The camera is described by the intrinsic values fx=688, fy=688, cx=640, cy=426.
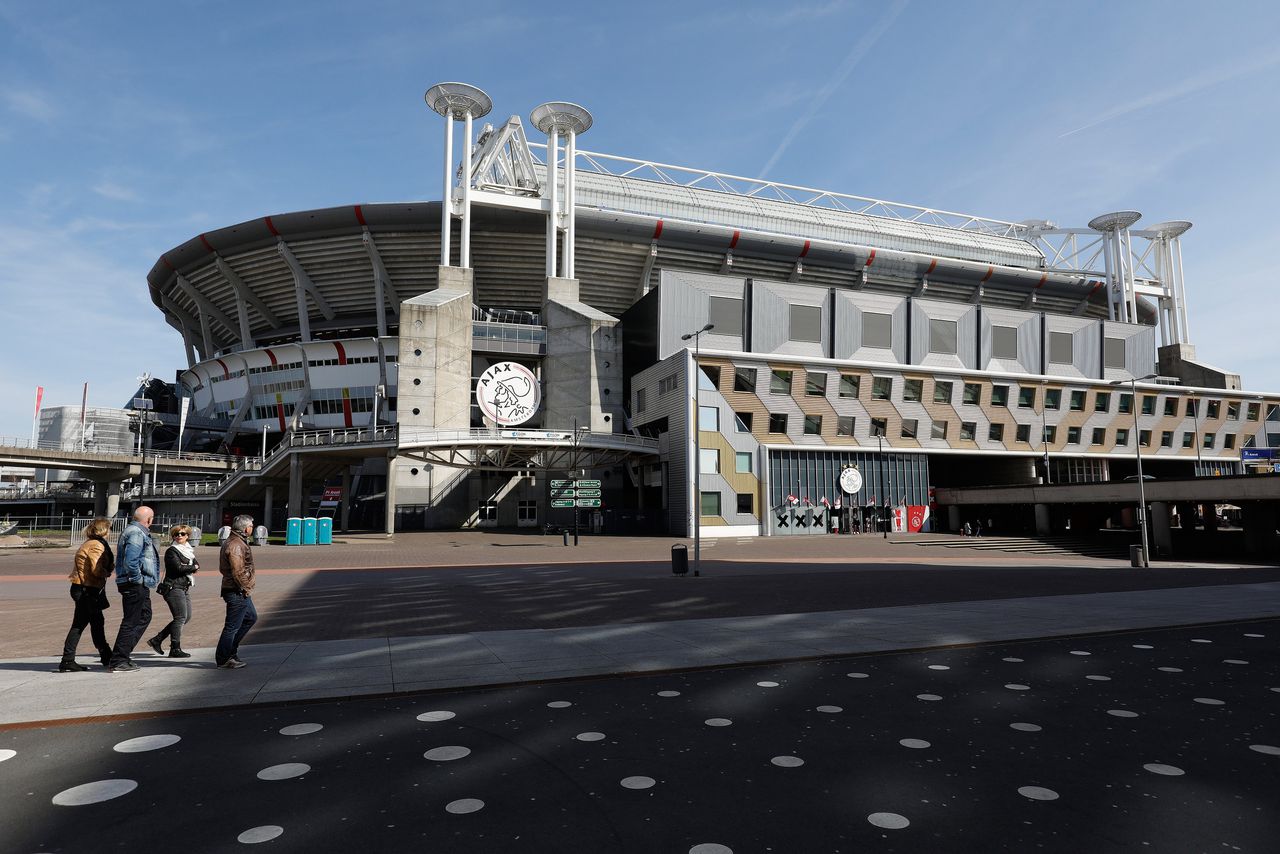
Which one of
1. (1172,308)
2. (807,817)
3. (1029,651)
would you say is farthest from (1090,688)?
A: (1172,308)

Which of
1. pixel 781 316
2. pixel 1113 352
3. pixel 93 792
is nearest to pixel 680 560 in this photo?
pixel 93 792

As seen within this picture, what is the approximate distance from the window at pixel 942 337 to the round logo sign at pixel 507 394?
36236 mm

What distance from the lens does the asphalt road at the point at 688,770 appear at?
14.5ft

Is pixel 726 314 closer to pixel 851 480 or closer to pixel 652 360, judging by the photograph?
pixel 652 360

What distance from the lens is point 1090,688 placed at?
328 inches

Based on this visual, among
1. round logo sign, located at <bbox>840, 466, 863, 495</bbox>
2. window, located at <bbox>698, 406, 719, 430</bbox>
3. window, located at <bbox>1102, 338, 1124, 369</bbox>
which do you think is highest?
window, located at <bbox>1102, 338, 1124, 369</bbox>

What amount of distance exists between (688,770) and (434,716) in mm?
3003

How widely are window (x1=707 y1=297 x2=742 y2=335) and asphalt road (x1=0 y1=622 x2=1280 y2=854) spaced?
49.6m

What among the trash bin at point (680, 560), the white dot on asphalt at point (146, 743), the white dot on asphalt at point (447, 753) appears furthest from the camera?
the trash bin at point (680, 560)

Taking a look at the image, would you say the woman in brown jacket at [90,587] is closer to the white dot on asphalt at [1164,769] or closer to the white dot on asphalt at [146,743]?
the white dot on asphalt at [146,743]

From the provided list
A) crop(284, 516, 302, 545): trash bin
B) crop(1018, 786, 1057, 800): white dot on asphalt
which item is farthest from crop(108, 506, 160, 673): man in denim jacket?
crop(284, 516, 302, 545): trash bin

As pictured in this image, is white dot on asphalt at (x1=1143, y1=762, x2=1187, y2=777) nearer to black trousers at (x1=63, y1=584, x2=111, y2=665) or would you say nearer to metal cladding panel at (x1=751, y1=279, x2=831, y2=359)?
black trousers at (x1=63, y1=584, x2=111, y2=665)

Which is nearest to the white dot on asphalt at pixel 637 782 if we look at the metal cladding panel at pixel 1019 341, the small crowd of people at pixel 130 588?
Answer: the small crowd of people at pixel 130 588

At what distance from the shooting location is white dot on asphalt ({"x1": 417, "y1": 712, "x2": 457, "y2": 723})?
7047 mm
